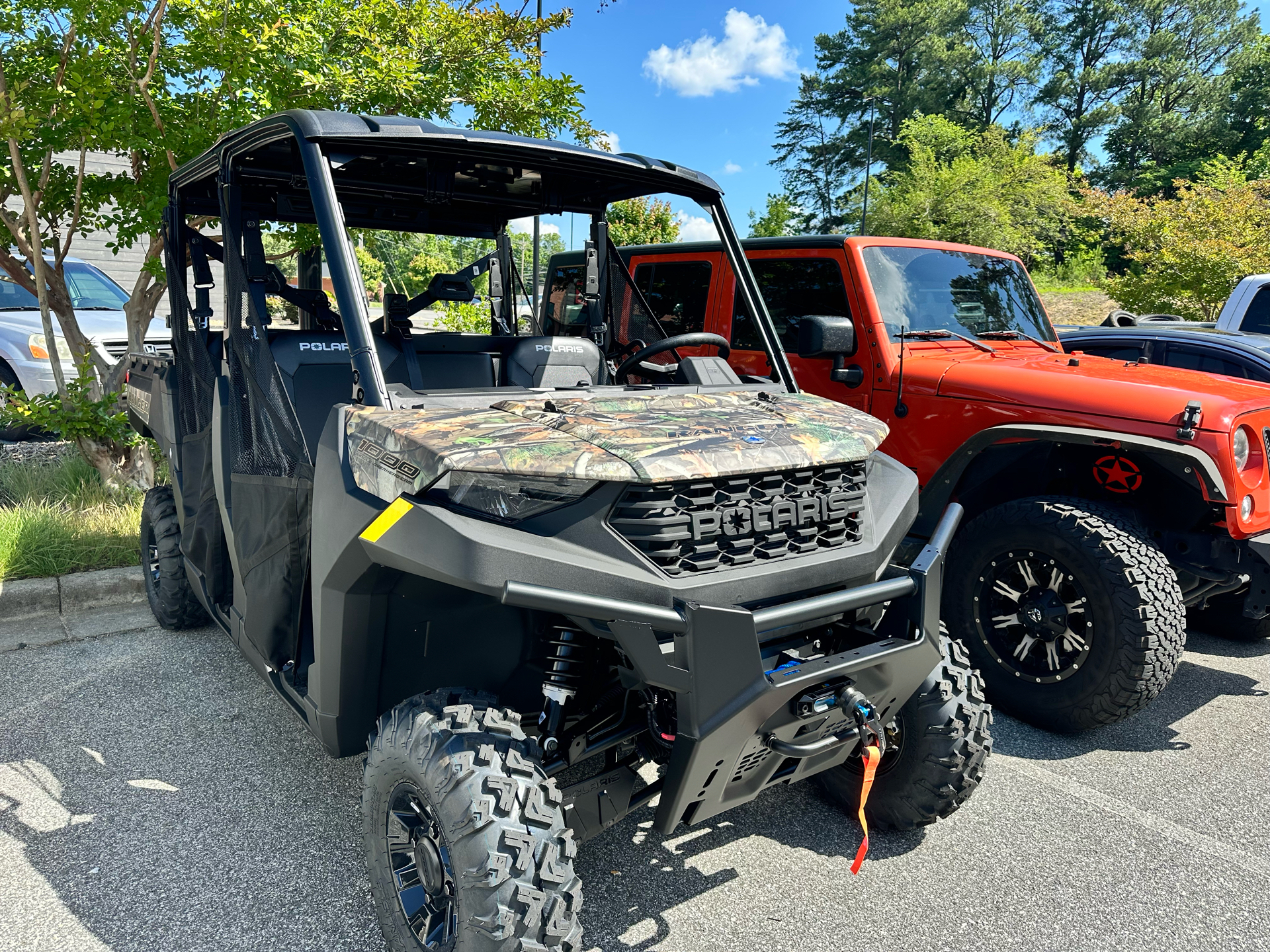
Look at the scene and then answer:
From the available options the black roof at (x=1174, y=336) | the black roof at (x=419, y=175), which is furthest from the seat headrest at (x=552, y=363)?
the black roof at (x=1174, y=336)

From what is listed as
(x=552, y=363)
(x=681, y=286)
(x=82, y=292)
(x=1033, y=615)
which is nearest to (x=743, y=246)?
(x=681, y=286)

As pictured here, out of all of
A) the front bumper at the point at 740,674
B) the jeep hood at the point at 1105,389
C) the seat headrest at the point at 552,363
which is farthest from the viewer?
the jeep hood at the point at 1105,389

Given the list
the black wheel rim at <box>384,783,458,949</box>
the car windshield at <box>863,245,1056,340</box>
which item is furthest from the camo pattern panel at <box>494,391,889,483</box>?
the car windshield at <box>863,245,1056,340</box>

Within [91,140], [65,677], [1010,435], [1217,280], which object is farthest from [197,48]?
[1217,280]

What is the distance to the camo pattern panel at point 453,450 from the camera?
194 cm

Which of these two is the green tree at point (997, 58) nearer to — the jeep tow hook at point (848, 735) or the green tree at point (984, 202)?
the green tree at point (984, 202)

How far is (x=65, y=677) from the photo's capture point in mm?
4031

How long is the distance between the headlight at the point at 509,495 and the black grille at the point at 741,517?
12 cm

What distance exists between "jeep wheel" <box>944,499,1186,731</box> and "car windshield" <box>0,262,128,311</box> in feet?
28.3

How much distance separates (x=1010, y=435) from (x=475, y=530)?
9.54 feet

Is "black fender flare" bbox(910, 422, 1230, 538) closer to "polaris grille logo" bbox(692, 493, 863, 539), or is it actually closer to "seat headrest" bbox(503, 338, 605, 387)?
"polaris grille logo" bbox(692, 493, 863, 539)

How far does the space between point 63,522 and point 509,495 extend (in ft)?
15.4

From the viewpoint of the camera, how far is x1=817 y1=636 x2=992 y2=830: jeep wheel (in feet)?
8.68

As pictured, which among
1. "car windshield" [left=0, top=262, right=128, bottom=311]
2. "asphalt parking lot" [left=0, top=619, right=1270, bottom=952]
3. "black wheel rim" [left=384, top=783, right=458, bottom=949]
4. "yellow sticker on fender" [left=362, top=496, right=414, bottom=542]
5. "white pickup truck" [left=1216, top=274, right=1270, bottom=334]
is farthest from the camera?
"car windshield" [left=0, top=262, right=128, bottom=311]
